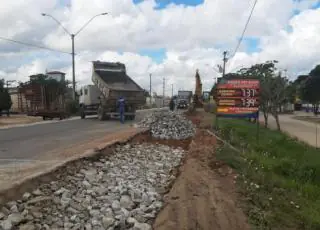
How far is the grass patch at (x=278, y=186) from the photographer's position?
314 inches

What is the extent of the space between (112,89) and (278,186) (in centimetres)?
2221

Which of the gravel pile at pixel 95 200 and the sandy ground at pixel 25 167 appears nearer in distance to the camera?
the gravel pile at pixel 95 200

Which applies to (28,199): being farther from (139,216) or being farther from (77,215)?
(139,216)

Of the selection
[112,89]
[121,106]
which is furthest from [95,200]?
[112,89]

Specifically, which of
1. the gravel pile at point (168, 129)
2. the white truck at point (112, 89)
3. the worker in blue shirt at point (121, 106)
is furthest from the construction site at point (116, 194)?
the white truck at point (112, 89)

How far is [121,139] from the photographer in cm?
1736

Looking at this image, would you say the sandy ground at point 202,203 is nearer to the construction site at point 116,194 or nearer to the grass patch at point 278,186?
the construction site at point 116,194

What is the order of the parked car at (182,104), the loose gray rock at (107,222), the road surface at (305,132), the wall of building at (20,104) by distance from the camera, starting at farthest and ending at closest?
the parked car at (182,104)
the wall of building at (20,104)
the road surface at (305,132)
the loose gray rock at (107,222)

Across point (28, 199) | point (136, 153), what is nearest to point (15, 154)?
point (136, 153)

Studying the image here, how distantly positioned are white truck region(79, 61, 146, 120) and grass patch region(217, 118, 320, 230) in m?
14.6

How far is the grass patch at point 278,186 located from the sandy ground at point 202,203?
30 cm

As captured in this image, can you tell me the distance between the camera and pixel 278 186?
433 inches

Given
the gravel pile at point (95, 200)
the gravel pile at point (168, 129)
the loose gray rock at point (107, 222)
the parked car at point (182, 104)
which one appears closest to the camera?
the gravel pile at point (95, 200)

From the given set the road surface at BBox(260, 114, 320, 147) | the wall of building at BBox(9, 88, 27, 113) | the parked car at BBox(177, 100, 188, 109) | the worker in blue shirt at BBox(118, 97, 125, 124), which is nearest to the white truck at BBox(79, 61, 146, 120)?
the worker in blue shirt at BBox(118, 97, 125, 124)
